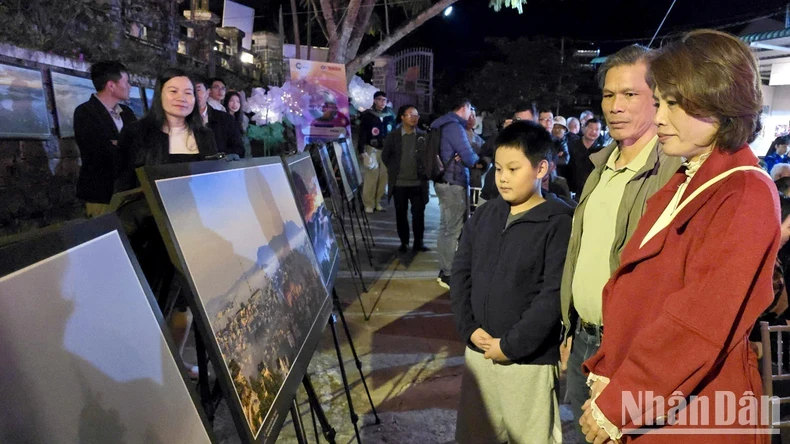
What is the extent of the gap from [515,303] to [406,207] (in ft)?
15.0

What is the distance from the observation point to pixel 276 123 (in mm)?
9734

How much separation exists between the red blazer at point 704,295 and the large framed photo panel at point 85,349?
109 cm

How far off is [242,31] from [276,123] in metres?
8.20

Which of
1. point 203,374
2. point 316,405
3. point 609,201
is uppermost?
point 609,201

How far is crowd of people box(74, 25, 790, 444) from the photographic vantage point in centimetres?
122

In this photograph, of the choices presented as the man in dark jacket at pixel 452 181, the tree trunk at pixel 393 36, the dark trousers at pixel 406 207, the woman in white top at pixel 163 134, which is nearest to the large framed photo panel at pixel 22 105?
the woman in white top at pixel 163 134

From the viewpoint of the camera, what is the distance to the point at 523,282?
2.13 meters

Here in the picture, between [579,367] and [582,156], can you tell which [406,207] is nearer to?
[582,156]

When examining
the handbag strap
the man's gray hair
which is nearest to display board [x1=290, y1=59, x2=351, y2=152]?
the man's gray hair

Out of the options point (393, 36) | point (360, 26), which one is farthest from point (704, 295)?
point (393, 36)

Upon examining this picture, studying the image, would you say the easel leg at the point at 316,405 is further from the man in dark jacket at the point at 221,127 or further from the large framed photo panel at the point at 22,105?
the large framed photo panel at the point at 22,105

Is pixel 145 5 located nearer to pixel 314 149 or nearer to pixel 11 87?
pixel 11 87

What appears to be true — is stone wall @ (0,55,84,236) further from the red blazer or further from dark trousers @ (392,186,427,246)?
the red blazer

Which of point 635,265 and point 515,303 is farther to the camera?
point 515,303
